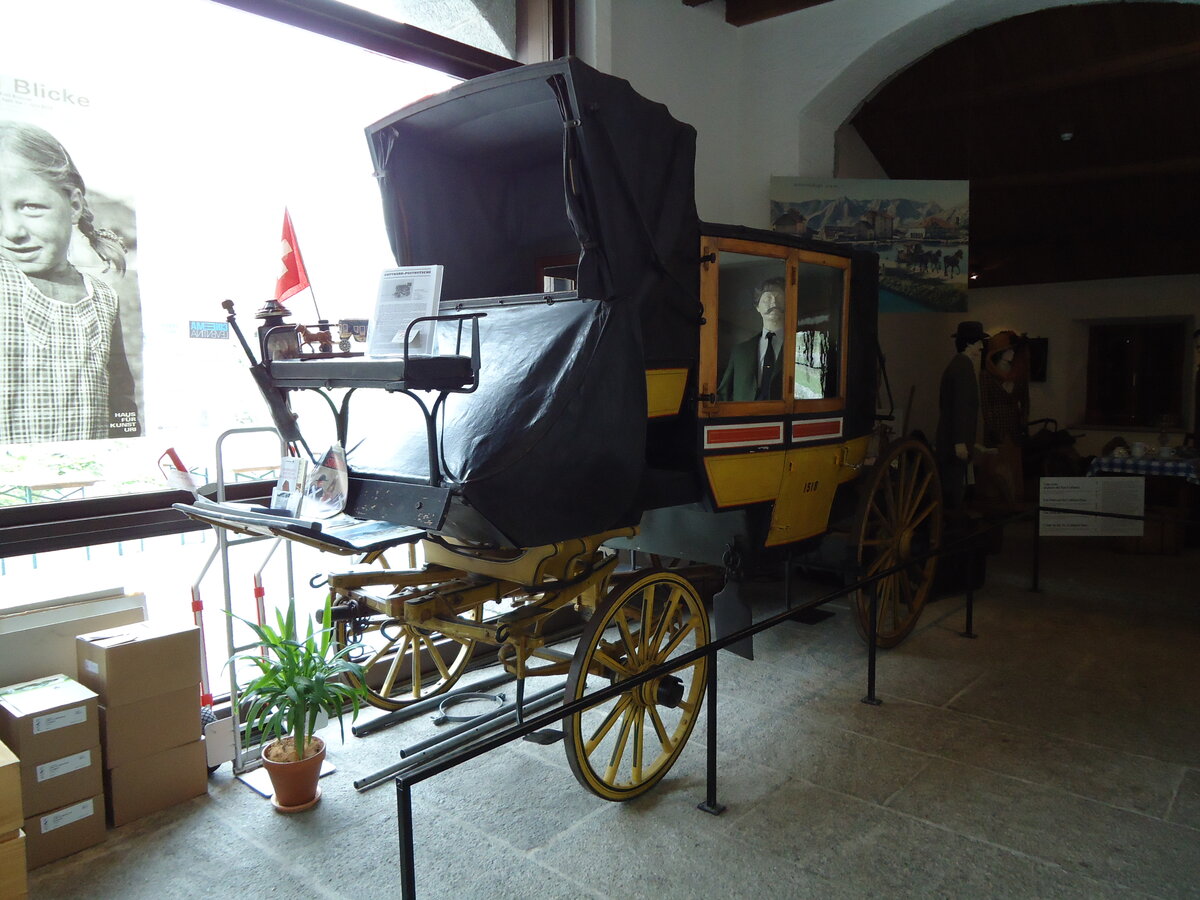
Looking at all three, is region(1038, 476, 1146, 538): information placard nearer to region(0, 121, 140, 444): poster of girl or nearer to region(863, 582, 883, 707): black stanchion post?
region(863, 582, 883, 707): black stanchion post

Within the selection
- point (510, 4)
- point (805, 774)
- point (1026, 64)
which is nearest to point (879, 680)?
point (805, 774)

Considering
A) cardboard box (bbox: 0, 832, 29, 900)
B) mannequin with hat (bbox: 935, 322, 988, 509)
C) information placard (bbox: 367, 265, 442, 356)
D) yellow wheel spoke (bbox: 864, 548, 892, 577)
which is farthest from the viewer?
mannequin with hat (bbox: 935, 322, 988, 509)

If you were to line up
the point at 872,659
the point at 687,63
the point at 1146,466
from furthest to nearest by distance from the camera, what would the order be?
the point at 1146,466 < the point at 687,63 < the point at 872,659

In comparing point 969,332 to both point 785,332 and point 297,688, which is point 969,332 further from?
point 297,688

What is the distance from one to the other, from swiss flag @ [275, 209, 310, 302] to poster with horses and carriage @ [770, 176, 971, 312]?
10.6ft

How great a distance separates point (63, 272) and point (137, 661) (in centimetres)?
137

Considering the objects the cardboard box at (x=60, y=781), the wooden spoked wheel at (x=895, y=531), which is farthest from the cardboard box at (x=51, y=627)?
the wooden spoked wheel at (x=895, y=531)

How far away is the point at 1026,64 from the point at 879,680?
5.24 meters

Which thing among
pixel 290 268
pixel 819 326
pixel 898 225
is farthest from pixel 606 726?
pixel 898 225

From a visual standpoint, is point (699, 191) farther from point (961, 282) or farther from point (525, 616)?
point (525, 616)

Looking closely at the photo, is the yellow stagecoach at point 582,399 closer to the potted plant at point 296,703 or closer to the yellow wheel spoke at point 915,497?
Answer: the potted plant at point 296,703

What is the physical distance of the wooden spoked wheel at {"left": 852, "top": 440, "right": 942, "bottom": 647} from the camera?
407cm

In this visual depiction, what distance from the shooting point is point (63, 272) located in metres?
3.04

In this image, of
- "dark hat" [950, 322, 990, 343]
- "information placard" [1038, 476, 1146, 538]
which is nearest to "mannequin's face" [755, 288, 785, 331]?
"information placard" [1038, 476, 1146, 538]
